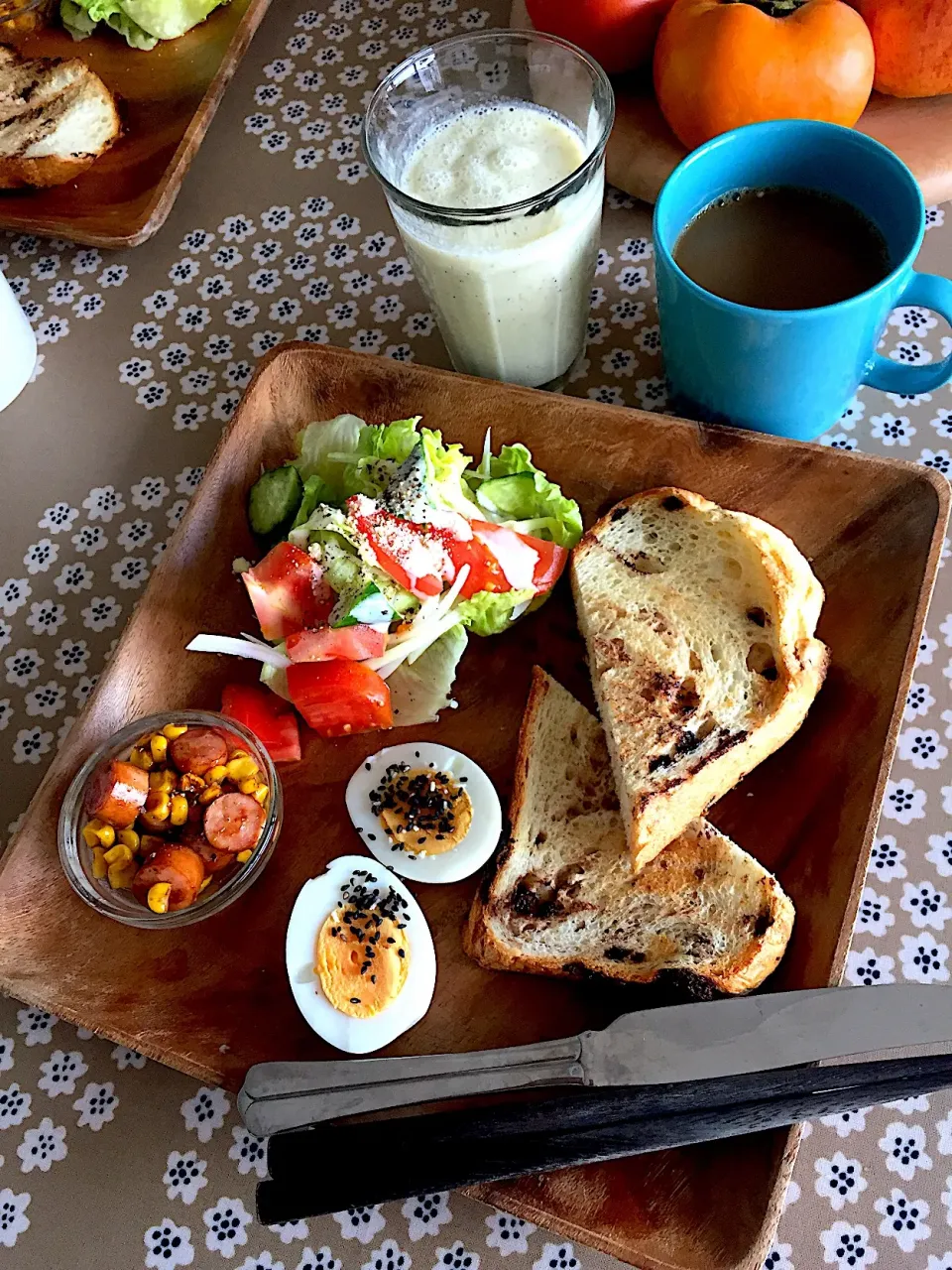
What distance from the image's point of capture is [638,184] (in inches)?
92.8

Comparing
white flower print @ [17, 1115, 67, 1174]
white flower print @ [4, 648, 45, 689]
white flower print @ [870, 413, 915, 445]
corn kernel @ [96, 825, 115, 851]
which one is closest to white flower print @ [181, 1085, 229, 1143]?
white flower print @ [17, 1115, 67, 1174]

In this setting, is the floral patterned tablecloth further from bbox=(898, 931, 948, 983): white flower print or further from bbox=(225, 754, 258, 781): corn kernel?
bbox=(225, 754, 258, 781): corn kernel

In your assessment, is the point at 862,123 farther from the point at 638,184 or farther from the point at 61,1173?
the point at 61,1173

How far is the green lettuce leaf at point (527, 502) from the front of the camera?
75.7 inches

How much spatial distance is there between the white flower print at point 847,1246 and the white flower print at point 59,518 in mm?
1970

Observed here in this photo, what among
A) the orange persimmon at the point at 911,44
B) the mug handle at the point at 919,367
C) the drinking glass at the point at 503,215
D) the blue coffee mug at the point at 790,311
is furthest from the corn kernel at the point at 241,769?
the orange persimmon at the point at 911,44

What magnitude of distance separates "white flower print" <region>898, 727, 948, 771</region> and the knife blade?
49cm

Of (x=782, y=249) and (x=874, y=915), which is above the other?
(x=782, y=249)

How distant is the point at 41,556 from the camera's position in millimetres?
2260

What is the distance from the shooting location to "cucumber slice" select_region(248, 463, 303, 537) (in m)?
1.96

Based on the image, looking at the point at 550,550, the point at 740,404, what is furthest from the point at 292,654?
the point at 740,404

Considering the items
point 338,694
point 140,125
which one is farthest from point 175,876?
point 140,125

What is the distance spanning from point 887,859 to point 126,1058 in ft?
4.35

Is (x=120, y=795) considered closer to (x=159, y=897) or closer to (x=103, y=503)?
(x=159, y=897)
